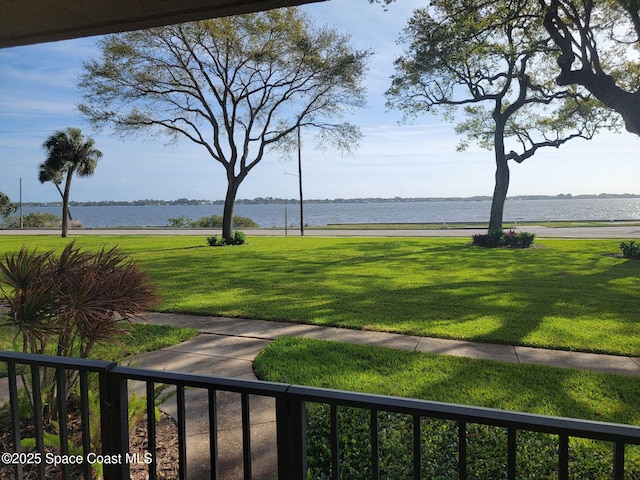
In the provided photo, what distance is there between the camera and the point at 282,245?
17.1 meters

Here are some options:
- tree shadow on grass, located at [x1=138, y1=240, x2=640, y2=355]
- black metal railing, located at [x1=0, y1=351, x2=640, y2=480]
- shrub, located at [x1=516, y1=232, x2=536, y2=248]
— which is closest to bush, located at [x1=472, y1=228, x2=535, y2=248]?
shrub, located at [x1=516, y1=232, x2=536, y2=248]

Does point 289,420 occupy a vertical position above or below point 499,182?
below

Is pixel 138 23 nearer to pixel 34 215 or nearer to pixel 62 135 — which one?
pixel 62 135

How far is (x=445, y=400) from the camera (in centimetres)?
334

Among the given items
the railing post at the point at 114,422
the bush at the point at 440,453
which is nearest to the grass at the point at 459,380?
the bush at the point at 440,453

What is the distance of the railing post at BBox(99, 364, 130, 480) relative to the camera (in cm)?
166

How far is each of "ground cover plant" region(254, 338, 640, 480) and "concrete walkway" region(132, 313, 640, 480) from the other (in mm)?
251

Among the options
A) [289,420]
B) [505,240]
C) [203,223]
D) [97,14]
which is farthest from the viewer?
Answer: [203,223]

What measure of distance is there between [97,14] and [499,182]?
65.0 ft

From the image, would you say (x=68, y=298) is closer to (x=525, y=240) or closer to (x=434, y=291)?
(x=434, y=291)

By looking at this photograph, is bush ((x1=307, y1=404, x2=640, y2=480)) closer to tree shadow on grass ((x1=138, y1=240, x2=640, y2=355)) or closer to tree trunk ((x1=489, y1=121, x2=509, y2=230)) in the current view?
tree shadow on grass ((x1=138, y1=240, x2=640, y2=355))

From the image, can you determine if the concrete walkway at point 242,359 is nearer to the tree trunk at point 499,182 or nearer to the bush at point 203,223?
the tree trunk at point 499,182

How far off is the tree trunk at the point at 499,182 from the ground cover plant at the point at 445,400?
16419 mm

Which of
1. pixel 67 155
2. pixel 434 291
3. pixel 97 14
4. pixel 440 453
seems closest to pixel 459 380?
pixel 440 453
